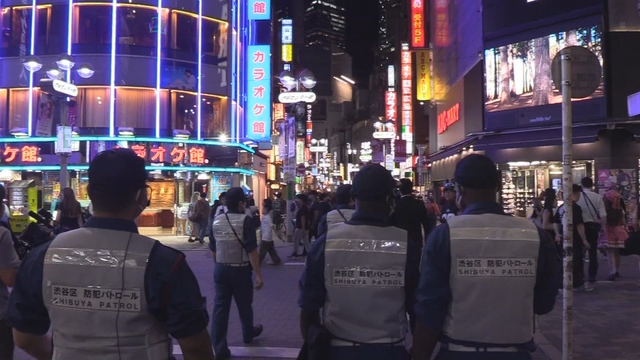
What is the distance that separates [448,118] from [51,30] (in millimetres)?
19803

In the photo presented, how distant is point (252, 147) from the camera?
31.1 metres

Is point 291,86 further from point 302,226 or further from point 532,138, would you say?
point 532,138

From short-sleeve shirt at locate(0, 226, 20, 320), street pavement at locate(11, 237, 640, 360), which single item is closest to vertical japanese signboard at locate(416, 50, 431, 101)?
street pavement at locate(11, 237, 640, 360)

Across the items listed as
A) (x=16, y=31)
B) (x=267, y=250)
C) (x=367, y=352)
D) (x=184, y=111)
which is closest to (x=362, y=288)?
(x=367, y=352)

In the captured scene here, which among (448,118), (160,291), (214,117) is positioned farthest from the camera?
(448,118)

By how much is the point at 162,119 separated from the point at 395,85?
39989 millimetres

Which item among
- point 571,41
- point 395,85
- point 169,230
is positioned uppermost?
point 395,85

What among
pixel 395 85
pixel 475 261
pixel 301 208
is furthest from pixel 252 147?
pixel 395 85

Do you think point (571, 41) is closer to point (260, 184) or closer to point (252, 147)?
point (252, 147)

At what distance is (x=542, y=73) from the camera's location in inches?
846

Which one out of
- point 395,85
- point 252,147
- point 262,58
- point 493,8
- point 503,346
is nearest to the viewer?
point 503,346

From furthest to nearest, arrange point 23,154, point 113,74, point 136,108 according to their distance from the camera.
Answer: point 136,108 → point 113,74 → point 23,154

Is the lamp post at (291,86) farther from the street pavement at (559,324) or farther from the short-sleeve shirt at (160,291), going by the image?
the short-sleeve shirt at (160,291)

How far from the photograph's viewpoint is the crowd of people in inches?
92.2
